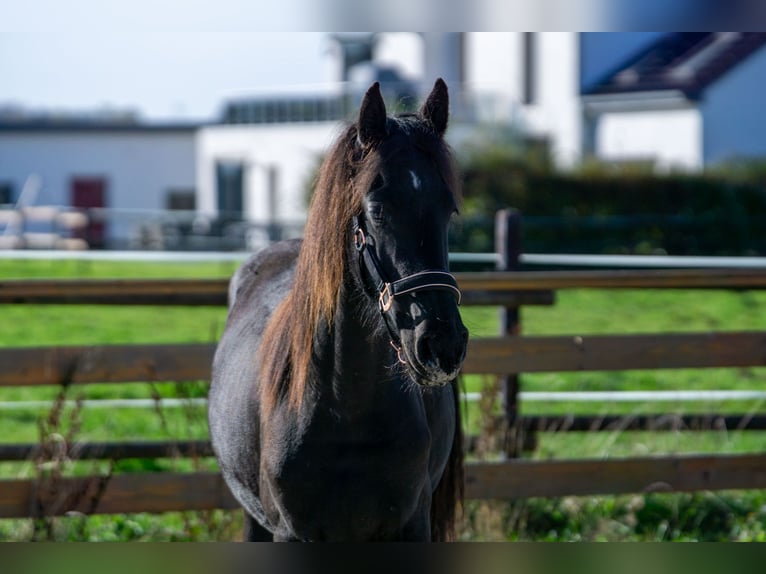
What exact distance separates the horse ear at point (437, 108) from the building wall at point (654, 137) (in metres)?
20.6

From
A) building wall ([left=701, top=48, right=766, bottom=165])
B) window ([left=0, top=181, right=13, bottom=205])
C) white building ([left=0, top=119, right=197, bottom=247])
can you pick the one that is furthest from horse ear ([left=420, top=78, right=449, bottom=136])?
window ([left=0, top=181, right=13, bottom=205])

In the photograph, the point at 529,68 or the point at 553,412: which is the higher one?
the point at 529,68

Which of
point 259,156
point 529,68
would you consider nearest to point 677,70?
point 529,68

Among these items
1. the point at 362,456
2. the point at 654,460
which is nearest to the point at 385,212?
the point at 362,456

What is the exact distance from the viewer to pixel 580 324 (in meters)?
11.3

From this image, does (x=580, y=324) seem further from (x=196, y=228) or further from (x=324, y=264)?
(x=196, y=228)

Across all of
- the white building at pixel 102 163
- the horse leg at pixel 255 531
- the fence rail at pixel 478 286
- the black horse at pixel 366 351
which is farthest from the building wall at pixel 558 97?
the black horse at pixel 366 351

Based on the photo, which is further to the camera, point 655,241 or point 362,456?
point 655,241

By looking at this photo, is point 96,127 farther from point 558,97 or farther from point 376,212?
point 376,212

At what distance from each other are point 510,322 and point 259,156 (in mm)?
27381

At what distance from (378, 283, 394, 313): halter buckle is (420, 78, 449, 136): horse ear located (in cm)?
52

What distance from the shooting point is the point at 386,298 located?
2318mm

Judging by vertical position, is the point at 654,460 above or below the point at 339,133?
below

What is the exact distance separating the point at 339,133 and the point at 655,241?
55.5ft
